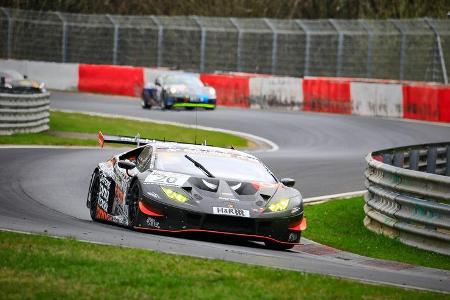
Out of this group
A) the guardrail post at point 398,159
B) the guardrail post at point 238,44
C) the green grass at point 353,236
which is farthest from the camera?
the guardrail post at point 238,44

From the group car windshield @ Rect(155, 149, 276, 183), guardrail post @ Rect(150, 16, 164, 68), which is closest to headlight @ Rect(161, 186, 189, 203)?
car windshield @ Rect(155, 149, 276, 183)

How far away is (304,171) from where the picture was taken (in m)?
21.7

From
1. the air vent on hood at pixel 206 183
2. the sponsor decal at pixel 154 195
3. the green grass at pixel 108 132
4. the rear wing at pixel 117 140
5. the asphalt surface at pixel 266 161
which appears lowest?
the green grass at pixel 108 132

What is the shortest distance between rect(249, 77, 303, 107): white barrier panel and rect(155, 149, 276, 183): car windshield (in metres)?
24.6

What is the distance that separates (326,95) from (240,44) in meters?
8.46

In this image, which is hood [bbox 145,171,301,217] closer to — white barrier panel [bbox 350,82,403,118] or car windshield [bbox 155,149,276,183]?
car windshield [bbox 155,149,276,183]

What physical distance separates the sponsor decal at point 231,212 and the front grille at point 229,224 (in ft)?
0.13

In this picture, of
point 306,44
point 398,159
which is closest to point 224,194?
point 398,159

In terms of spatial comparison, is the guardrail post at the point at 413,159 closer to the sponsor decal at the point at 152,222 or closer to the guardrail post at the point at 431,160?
the guardrail post at the point at 431,160

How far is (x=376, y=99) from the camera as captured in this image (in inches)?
1430

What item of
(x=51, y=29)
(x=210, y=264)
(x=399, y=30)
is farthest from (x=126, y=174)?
(x=51, y=29)

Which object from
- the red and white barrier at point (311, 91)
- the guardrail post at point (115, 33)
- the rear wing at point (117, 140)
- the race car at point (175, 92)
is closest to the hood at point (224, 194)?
the rear wing at point (117, 140)

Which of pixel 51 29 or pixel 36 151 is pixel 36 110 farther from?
pixel 51 29

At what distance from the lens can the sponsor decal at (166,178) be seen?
496 inches
